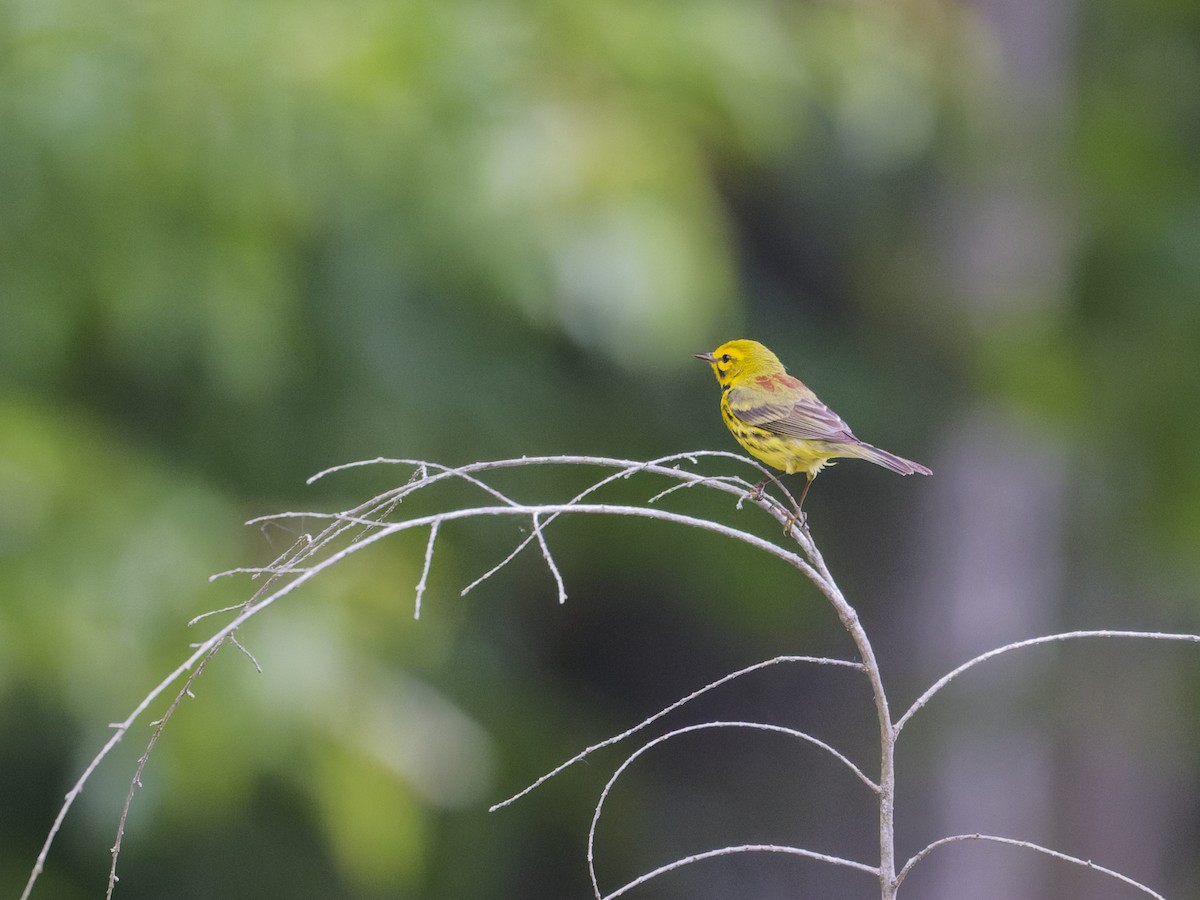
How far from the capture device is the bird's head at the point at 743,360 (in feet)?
10.2

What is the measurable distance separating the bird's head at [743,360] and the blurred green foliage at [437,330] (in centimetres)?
65

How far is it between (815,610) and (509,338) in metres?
2.38

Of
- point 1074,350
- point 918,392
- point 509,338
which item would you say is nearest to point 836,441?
point 509,338

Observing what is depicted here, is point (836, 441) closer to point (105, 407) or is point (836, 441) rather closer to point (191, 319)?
point (191, 319)

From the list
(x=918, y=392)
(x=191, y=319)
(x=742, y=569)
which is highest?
(x=191, y=319)

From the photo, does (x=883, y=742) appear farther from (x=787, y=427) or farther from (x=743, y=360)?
(x=743, y=360)

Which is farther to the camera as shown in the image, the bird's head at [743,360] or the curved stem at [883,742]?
the bird's head at [743,360]

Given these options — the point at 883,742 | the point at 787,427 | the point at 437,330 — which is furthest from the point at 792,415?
the point at 437,330

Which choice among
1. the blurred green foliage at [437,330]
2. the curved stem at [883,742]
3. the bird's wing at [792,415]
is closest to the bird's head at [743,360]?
the bird's wing at [792,415]

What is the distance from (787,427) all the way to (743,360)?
0.46m

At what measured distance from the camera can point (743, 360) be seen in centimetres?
315

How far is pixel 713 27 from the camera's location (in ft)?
14.1

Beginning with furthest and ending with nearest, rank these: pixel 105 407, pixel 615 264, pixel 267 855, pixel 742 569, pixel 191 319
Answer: pixel 742 569
pixel 267 855
pixel 105 407
pixel 191 319
pixel 615 264

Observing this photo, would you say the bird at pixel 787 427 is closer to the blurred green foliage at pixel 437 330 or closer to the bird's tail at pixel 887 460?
the bird's tail at pixel 887 460
